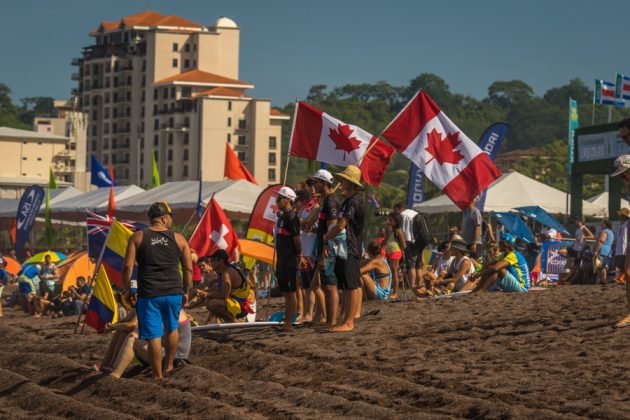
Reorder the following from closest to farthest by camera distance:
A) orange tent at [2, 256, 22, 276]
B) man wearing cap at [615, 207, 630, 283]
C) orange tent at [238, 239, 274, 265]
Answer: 1. man wearing cap at [615, 207, 630, 283]
2. orange tent at [238, 239, 274, 265]
3. orange tent at [2, 256, 22, 276]

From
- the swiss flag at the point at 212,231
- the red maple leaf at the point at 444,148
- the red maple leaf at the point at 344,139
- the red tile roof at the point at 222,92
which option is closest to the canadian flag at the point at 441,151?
the red maple leaf at the point at 444,148

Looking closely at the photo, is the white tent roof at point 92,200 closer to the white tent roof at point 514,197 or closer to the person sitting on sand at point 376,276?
the white tent roof at point 514,197

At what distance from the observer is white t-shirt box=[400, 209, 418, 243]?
741 inches

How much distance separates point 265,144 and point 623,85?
4309 inches

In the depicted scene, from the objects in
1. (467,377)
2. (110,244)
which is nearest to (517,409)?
(467,377)

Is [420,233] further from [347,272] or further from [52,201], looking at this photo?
→ [52,201]

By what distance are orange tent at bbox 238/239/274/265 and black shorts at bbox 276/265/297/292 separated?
21.2 ft

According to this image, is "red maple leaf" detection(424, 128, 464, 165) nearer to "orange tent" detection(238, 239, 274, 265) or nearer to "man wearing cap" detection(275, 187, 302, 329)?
"man wearing cap" detection(275, 187, 302, 329)

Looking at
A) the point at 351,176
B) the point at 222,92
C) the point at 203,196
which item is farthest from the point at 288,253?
the point at 222,92

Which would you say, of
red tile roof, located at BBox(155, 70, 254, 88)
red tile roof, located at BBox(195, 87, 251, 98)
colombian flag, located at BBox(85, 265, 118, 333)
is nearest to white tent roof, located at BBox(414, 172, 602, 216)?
colombian flag, located at BBox(85, 265, 118, 333)

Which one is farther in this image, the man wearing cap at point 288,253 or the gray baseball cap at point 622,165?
the man wearing cap at point 288,253

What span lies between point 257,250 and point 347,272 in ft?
24.0

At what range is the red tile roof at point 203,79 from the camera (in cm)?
14050

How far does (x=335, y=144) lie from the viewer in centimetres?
1680
